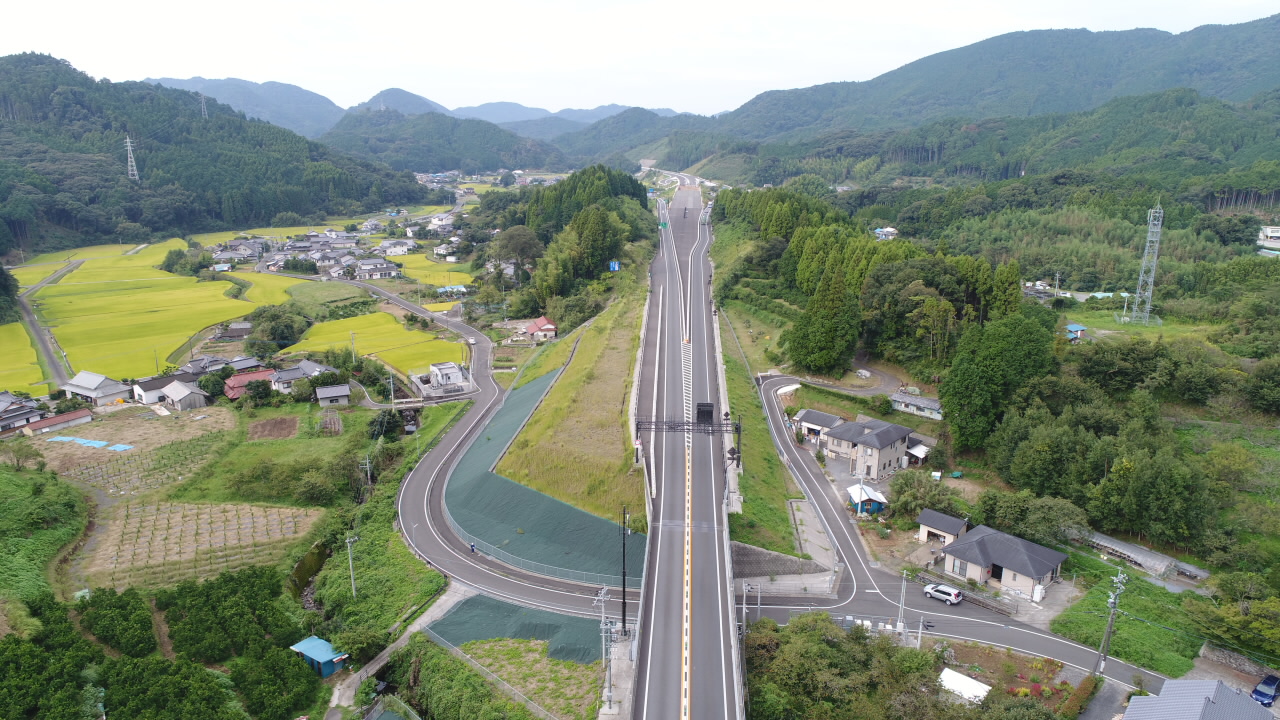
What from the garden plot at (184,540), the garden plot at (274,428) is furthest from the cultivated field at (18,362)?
the garden plot at (184,540)

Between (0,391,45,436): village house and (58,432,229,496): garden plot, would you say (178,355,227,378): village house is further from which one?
(58,432,229,496): garden plot

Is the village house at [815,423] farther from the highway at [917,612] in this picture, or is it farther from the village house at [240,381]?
the village house at [240,381]

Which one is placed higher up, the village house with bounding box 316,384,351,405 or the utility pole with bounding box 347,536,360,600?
the village house with bounding box 316,384,351,405

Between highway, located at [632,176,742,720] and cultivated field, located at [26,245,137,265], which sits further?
cultivated field, located at [26,245,137,265]

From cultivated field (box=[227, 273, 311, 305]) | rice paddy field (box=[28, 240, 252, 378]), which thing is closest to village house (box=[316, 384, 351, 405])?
rice paddy field (box=[28, 240, 252, 378])

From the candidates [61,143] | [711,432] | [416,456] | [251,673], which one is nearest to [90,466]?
[416,456]

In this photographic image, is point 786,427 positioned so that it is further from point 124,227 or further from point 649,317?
point 124,227
